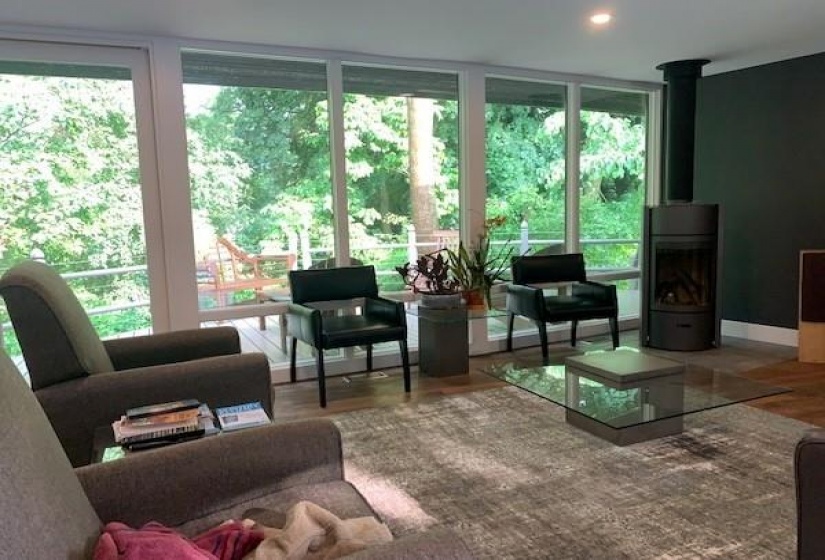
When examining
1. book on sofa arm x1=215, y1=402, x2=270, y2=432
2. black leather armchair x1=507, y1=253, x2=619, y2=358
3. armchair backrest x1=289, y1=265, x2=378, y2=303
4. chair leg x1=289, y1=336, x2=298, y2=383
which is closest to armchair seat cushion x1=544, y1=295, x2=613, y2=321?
black leather armchair x1=507, y1=253, x2=619, y2=358

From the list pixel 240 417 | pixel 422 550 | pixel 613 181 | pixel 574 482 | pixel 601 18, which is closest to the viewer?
pixel 422 550

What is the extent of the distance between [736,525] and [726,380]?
3.02 ft

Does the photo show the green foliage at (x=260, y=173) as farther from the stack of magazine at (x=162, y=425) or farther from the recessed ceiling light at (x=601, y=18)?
the stack of magazine at (x=162, y=425)

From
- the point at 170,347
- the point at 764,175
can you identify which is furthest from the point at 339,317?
the point at 764,175

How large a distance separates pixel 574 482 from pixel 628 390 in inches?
21.0

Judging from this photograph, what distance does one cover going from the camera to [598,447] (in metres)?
2.94

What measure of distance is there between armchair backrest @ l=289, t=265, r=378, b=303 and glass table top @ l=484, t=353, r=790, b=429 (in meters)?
1.37

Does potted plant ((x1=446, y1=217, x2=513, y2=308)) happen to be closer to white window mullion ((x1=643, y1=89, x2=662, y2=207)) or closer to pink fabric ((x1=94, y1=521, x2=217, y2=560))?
white window mullion ((x1=643, y1=89, x2=662, y2=207))

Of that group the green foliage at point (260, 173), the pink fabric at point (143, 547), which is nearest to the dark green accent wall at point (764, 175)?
the green foliage at point (260, 173)

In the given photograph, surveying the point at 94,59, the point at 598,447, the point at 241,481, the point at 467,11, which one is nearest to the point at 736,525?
the point at 598,447

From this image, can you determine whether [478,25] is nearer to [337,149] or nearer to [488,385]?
[337,149]

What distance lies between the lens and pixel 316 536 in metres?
1.23

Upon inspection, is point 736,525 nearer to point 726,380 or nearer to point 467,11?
point 726,380

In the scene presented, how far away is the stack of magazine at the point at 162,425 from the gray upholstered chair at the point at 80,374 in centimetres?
16
